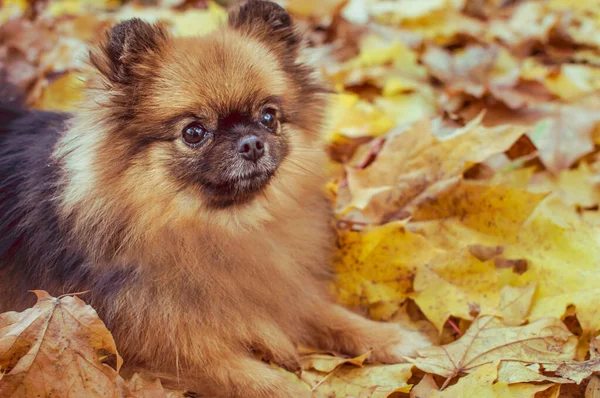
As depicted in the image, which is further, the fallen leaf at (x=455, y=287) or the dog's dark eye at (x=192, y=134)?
the fallen leaf at (x=455, y=287)

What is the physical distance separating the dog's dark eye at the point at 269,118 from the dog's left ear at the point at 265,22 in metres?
0.36

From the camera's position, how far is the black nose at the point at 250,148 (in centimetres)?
219

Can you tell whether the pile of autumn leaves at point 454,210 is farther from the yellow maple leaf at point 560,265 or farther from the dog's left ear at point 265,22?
the dog's left ear at point 265,22

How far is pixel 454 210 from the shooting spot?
290 cm

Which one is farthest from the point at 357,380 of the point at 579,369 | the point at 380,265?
the point at 579,369

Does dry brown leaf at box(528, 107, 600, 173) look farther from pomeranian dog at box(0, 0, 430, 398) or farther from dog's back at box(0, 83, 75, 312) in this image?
dog's back at box(0, 83, 75, 312)

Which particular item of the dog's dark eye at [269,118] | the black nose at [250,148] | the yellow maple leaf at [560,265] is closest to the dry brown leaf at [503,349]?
the yellow maple leaf at [560,265]

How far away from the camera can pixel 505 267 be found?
8.90 ft

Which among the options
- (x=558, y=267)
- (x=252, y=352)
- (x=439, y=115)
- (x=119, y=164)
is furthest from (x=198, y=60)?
(x=439, y=115)

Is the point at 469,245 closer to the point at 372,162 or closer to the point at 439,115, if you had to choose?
the point at 372,162

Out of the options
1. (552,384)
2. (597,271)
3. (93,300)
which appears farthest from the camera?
(597,271)

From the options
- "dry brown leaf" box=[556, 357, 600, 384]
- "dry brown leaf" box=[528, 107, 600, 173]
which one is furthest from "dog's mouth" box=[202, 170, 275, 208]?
"dry brown leaf" box=[528, 107, 600, 173]

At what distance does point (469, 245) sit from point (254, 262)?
1000mm

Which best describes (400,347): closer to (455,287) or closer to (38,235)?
(455,287)
